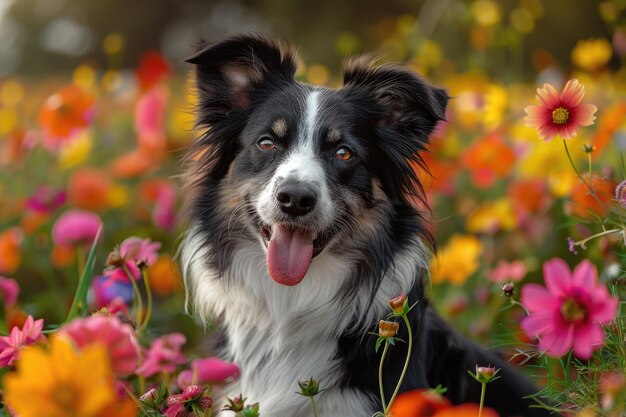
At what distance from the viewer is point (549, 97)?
2.33 metres

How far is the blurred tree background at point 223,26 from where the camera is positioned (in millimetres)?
10484

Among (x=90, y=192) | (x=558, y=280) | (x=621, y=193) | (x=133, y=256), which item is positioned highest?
(x=621, y=193)

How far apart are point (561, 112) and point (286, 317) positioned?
4.72ft

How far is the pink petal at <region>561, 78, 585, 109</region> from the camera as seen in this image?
230 cm

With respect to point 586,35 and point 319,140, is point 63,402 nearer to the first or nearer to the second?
point 319,140

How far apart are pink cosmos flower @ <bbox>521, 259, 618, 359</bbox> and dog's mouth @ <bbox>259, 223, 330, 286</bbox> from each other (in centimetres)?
116

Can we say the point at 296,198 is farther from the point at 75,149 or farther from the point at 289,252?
the point at 75,149

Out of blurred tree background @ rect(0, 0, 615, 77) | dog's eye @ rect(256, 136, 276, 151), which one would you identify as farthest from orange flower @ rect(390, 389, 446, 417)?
blurred tree background @ rect(0, 0, 615, 77)

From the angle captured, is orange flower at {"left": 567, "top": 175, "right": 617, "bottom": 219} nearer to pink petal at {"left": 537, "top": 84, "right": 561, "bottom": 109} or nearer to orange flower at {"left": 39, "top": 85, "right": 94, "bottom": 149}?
pink petal at {"left": 537, "top": 84, "right": 561, "bottom": 109}

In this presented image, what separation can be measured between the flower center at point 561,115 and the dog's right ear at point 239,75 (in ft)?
4.66

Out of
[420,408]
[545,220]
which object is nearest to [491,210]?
[545,220]

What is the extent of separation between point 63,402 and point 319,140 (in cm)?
192

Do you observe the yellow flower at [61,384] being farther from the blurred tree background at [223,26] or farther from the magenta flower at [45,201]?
the blurred tree background at [223,26]

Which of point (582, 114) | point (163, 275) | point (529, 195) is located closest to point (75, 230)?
point (163, 275)
